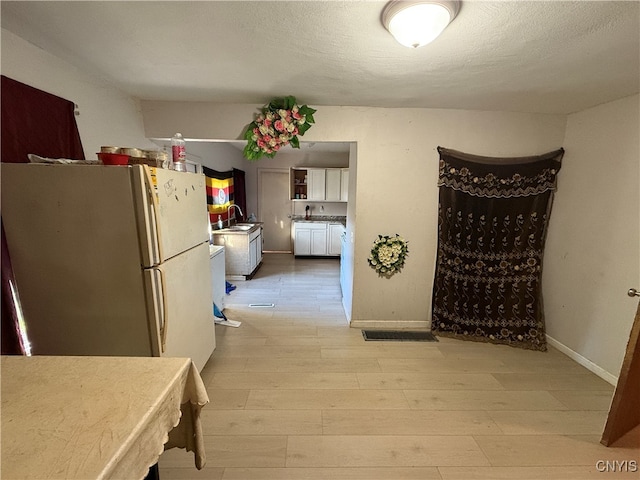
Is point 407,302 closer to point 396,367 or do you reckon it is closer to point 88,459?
point 396,367

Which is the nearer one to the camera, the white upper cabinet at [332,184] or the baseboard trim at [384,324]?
the baseboard trim at [384,324]

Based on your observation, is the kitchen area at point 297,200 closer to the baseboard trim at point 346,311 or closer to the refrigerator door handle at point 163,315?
the baseboard trim at point 346,311

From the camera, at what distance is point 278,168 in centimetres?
611

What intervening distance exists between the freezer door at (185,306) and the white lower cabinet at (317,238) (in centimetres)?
369

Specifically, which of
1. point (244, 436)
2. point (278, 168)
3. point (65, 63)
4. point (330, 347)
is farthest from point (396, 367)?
point (278, 168)

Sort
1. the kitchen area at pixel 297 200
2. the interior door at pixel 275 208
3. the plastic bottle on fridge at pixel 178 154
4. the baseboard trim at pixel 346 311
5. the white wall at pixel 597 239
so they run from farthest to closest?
the interior door at pixel 275 208, the kitchen area at pixel 297 200, the baseboard trim at pixel 346 311, the white wall at pixel 597 239, the plastic bottle on fridge at pixel 178 154

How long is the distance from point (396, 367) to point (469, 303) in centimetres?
104

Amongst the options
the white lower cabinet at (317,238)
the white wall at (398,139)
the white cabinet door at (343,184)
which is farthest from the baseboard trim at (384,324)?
the white cabinet door at (343,184)

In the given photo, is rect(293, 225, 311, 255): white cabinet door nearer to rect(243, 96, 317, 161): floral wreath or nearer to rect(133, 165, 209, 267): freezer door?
rect(243, 96, 317, 161): floral wreath

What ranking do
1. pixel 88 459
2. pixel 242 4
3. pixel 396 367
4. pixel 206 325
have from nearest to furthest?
pixel 88 459 → pixel 242 4 → pixel 206 325 → pixel 396 367

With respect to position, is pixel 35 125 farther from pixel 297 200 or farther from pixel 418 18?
pixel 297 200

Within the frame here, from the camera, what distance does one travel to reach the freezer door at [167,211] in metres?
1.38

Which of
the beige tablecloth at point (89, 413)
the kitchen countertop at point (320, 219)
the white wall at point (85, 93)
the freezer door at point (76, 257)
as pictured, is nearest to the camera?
the beige tablecloth at point (89, 413)

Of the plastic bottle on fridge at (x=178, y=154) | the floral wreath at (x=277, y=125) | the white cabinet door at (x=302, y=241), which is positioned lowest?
the white cabinet door at (x=302, y=241)
